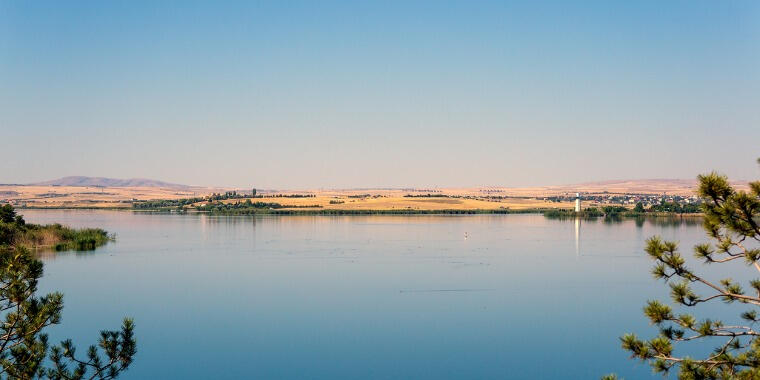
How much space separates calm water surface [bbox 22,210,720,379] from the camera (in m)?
15.5

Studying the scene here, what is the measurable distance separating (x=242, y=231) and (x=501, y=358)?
40233mm

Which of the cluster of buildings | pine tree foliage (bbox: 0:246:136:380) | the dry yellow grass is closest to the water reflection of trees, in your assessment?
the cluster of buildings

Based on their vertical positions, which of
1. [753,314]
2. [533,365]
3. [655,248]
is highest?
[655,248]

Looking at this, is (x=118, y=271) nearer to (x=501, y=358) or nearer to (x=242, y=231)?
(x=501, y=358)

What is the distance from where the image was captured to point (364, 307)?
21.6 metres

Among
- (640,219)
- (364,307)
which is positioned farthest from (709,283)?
(640,219)

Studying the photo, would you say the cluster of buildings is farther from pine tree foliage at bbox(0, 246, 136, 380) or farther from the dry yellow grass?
pine tree foliage at bbox(0, 246, 136, 380)

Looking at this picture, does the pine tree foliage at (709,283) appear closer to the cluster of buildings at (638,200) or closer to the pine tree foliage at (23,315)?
the pine tree foliage at (23,315)

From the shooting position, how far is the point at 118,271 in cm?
2925

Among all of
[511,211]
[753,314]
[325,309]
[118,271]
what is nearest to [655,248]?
[753,314]

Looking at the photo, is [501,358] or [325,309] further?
[325,309]

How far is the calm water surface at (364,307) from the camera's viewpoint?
1545 cm

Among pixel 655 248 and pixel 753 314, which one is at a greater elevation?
pixel 655 248

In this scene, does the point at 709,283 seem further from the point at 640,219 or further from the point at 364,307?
the point at 640,219
